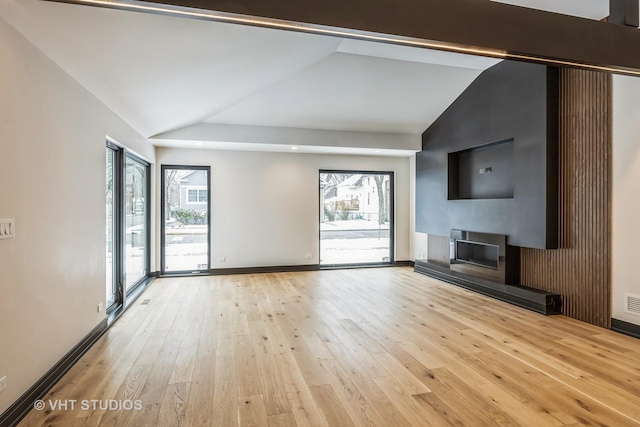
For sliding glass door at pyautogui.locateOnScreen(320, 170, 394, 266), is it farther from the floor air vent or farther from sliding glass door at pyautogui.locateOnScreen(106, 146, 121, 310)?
the floor air vent

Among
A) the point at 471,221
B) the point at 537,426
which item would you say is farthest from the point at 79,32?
the point at 471,221

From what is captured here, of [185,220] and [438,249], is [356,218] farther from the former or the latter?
[185,220]

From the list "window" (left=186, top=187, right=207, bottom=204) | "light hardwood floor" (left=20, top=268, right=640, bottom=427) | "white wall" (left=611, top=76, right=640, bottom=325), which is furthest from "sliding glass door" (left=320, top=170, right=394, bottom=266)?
"white wall" (left=611, top=76, right=640, bottom=325)

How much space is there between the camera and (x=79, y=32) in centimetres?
231

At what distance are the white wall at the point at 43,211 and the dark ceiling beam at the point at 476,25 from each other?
1088mm

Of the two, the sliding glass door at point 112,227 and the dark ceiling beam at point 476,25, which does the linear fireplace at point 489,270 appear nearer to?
the dark ceiling beam at point 476,25

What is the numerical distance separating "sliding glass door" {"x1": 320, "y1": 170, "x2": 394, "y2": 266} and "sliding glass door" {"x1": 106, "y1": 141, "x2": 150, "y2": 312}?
353 cm

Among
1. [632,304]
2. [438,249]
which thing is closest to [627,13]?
[632,304]

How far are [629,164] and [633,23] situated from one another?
1648 mm

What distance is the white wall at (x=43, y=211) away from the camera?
2109 mm

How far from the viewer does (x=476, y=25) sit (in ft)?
7.00

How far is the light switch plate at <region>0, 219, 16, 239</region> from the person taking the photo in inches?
80.3

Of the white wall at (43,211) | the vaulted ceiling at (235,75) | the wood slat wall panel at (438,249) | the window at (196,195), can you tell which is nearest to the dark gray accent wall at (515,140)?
the vaulted ceiling at (235,75)

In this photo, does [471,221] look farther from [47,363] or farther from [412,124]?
[47,363]
